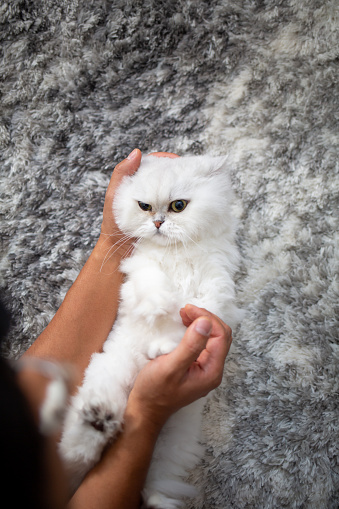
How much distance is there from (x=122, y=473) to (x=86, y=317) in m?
0.53

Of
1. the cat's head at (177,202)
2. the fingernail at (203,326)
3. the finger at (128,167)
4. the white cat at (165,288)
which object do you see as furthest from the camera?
the finger at (128,167)

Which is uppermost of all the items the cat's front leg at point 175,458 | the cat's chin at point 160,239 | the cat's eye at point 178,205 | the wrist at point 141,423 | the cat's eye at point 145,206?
the cat's eye at point 145,206

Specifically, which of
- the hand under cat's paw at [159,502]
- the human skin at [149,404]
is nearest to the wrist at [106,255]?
the human skin at [149,404]

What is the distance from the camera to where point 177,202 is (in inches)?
43.6

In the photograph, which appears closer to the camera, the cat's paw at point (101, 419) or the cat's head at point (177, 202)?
the cat's paw at point (101, 419)

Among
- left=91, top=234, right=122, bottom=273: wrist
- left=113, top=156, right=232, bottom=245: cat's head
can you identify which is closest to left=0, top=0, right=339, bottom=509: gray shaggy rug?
left=91, top=234, right=122, bottom=273: wrist

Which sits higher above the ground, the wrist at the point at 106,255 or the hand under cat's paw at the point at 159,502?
the wrist at the point at 106,255

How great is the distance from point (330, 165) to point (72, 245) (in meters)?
1.22

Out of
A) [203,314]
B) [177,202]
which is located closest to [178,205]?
[177,202]

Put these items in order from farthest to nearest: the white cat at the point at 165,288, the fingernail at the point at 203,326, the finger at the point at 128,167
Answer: the finger at the point at 128,167 → the white cat at the point at 165,288 → the fingernail at the point at 203,326

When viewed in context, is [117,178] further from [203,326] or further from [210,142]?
[203,326]

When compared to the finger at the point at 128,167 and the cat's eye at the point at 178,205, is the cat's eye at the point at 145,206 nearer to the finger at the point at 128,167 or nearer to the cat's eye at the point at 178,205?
the cat's eye at the point at 178,205

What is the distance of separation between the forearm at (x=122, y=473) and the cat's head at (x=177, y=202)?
58 cm

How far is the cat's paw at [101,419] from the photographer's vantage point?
871 mm
